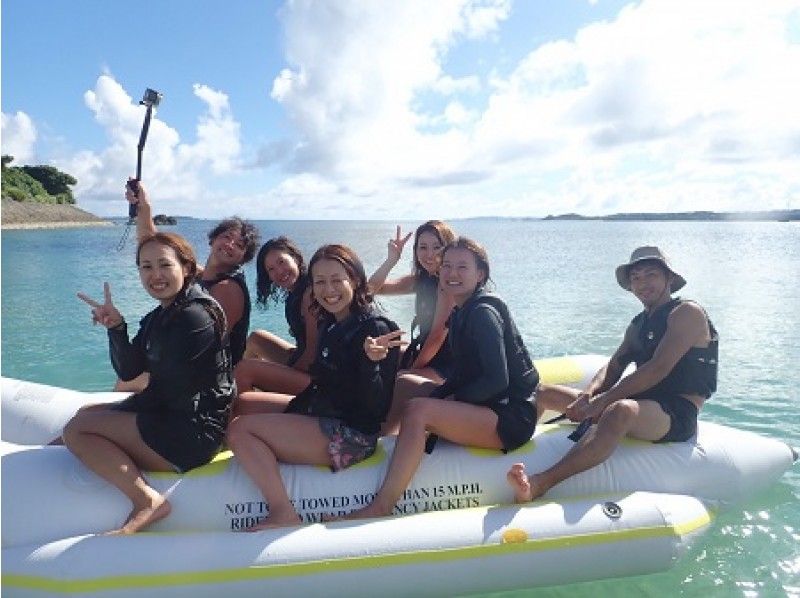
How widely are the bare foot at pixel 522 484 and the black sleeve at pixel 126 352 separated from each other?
1774 mm

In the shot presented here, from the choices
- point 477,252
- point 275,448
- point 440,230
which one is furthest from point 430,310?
point 275,448

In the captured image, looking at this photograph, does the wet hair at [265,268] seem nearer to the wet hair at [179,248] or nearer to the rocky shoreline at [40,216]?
the wet hair at [179,248]

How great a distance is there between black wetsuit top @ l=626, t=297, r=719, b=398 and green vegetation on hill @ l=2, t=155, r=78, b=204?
58.7m

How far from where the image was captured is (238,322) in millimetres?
3521

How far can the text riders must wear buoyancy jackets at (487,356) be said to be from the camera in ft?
9.45

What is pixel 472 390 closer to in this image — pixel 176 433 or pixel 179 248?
pixel 176 433

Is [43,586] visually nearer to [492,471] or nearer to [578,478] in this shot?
[492,471]

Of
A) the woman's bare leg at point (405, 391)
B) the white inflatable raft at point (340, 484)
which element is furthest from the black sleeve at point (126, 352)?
the woman's bare leg at point (405, 391)

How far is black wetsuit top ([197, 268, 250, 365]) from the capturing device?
3.34m

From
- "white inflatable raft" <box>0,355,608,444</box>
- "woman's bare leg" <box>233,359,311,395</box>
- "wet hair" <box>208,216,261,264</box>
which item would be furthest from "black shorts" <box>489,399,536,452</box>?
"white inflatable raft" <box>0,355,608,444</box>

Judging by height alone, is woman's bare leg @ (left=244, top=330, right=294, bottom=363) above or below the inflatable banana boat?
above

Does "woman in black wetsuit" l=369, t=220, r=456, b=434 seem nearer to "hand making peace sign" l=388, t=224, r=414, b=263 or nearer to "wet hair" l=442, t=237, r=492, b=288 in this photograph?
"hand making peace sign" l=388, t=224, r=414, b=263

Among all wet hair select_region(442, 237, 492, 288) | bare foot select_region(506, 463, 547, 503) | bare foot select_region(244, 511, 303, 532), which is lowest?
bare foot select_region(244, 511, 303, 532)

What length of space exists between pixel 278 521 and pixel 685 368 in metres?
2.18
